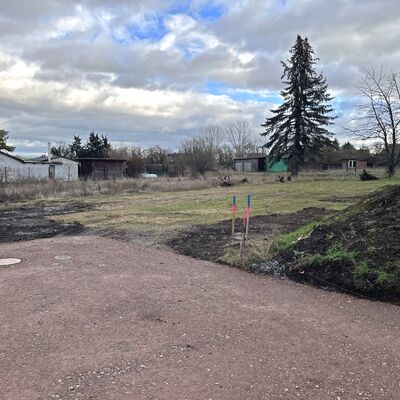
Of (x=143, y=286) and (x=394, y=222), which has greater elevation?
(x=394, y=222)

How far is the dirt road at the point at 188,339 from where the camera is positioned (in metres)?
3.67

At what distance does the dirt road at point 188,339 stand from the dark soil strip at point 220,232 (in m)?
2.24

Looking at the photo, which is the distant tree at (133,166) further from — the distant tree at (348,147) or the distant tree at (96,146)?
the distant tree at (348,147)

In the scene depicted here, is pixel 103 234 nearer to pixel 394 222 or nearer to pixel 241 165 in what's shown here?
pixel 394 222

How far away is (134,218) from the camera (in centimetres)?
1616

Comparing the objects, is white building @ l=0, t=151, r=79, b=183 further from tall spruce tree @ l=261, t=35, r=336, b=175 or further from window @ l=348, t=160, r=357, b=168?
window @ l=348, t=160, r=357, b=168

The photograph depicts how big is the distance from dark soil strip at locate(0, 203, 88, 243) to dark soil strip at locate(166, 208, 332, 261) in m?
4.02

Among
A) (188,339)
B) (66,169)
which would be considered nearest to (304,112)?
(66,169)

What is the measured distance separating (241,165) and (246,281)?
2993 inches

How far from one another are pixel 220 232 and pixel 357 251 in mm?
5670

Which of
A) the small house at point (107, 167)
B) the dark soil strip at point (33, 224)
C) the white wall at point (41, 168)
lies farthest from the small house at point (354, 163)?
the dark soil strip at point (33, 224)

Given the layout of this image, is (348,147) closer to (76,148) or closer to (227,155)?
(227,155)

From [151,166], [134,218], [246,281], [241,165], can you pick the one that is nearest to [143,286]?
[246,281]

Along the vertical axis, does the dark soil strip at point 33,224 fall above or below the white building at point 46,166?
below
